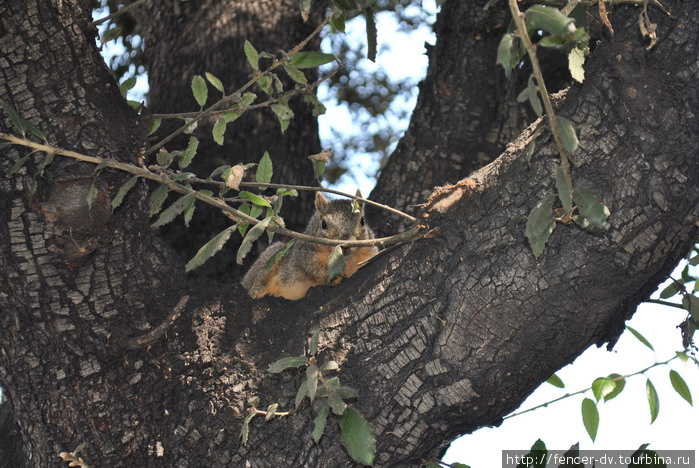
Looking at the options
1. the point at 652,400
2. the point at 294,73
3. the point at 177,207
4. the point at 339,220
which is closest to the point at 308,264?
the point at 339,220

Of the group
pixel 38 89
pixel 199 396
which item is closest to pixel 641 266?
pixel 199 396

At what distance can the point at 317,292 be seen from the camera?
9.43ft

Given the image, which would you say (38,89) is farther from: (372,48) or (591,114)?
(591,114)

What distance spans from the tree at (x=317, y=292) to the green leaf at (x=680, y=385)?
205 mm

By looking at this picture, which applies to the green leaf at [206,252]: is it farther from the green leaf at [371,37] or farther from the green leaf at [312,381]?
the green leaf at [371,37]

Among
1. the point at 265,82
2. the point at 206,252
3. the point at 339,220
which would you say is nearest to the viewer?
the point at 206,252

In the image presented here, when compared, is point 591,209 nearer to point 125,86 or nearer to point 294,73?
point 294,73

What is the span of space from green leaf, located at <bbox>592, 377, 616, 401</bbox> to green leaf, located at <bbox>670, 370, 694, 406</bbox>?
0.76ft

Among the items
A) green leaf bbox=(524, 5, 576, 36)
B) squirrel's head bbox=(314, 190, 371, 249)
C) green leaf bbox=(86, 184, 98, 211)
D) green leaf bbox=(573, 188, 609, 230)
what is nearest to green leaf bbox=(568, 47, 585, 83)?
green leaf bbox=(573, 188, 609, 230)

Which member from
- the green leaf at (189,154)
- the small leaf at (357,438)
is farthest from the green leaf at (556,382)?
the green leaf at (189,154)

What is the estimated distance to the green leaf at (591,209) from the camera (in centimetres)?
191

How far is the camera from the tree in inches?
92.4

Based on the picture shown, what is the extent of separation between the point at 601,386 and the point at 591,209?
2.41 ft

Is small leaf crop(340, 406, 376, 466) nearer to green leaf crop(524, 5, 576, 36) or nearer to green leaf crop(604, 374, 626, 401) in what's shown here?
green leaf crop(604, 374, 626, 401)
